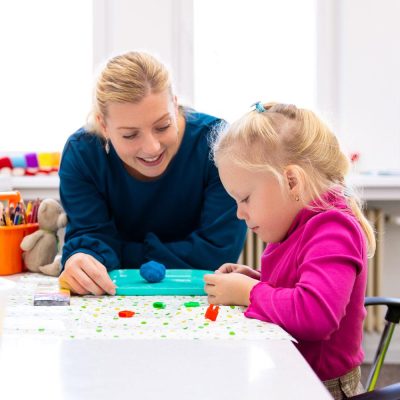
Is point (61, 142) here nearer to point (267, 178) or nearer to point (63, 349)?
point (267, 178)

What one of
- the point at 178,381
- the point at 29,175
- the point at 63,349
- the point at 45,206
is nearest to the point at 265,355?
the point at 178,381

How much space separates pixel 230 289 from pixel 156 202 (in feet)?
1.66

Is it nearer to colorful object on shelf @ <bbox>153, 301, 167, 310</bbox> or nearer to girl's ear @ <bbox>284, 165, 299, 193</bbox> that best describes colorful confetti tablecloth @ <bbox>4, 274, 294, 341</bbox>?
colorful object on shelf @ <bbox>153, 301, 167, 310</bbox>

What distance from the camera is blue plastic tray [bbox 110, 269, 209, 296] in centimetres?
120

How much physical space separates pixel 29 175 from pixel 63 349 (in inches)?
75.9

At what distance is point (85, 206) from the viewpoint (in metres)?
1.50

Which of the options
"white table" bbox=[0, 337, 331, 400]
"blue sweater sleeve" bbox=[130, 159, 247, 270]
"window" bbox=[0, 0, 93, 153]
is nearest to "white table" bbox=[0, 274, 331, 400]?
"white table" bbox=[0, 337, 331, 400]

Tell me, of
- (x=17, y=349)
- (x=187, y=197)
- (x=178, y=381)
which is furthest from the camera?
(x=187, y=197)

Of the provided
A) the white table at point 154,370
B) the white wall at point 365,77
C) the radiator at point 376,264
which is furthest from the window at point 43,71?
the white table at point 154,370

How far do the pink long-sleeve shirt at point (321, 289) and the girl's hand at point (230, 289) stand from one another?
0.10ft

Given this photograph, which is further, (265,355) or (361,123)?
(361,123)

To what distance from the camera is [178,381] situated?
712 millimetres

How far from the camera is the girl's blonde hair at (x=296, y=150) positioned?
108cm

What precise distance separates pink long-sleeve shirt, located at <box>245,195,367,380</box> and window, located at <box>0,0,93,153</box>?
1.89 metres
